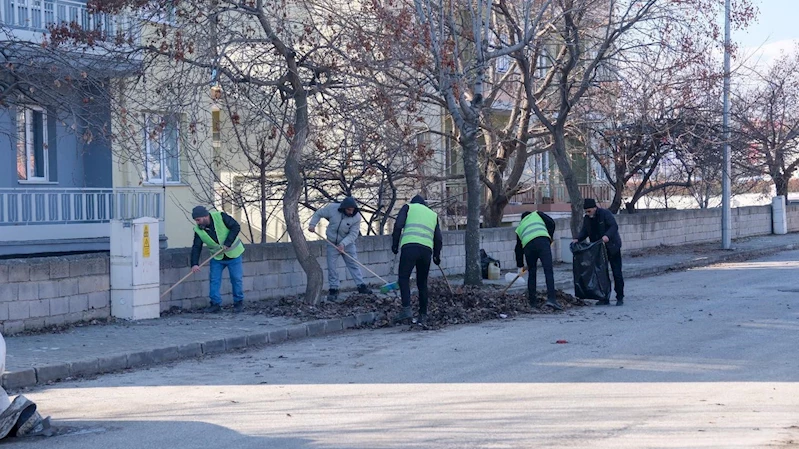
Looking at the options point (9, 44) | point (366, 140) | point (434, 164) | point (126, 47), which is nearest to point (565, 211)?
point (434, 164)

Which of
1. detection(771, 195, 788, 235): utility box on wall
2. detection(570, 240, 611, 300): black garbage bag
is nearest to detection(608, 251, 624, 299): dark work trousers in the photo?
detection(570, 240, 611, 300): black garbage bag

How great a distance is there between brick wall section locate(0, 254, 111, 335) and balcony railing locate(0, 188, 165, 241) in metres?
4.37

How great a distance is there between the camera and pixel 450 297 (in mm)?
14234

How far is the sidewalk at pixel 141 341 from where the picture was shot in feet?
31.0

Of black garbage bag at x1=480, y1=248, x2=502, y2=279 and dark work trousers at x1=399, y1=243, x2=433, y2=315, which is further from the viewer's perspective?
black garbage bag at x1=480, y1=248, x2=502, y2=279

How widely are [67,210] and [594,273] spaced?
9.70m

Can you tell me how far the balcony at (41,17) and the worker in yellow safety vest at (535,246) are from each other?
7178 mm

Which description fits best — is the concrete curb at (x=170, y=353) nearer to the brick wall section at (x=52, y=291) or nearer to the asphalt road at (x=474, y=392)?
the asphalt road at (x=474, y=392)

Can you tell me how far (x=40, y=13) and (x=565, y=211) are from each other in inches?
857

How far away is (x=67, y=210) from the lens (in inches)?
683

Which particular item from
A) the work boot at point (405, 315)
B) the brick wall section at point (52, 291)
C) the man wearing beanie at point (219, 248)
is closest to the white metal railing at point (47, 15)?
the man wearing beanie at point (219, 248)

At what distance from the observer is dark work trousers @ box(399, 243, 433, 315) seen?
12359 millimetres

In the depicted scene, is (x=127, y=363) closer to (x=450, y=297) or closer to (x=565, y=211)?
(x=450, y=297)

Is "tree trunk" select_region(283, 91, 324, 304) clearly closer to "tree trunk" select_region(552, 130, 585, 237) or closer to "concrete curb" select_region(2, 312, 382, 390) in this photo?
"concrete curb" select_region(2, 312, 382, 390)
